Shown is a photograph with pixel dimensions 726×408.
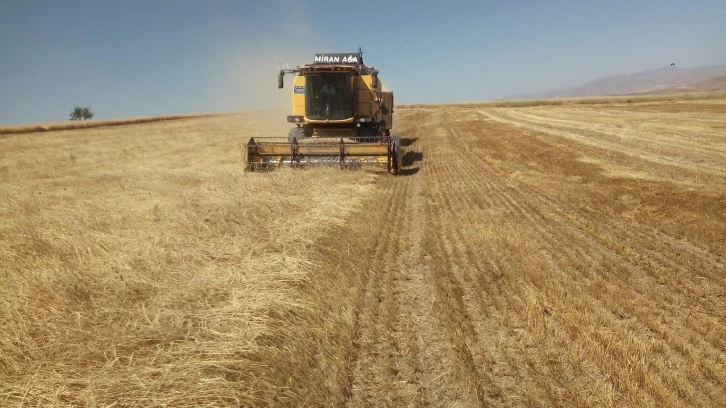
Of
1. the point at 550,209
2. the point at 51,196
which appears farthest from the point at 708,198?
the point at 51,196

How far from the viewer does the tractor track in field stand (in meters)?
3.18

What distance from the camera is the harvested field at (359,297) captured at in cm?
304

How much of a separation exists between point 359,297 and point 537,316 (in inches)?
69.3

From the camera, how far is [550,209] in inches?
337

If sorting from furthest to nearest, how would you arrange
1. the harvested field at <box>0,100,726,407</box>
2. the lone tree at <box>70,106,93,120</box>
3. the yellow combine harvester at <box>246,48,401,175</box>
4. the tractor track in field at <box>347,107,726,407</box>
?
the lone tree at <box>70,106,93,120</box> < the yellow combine harvester at <box>246,48,401,175</box> < the tractor track in field at <box>347,107,726,407</box> < the harvested field at <box>0,100,726,407</box>

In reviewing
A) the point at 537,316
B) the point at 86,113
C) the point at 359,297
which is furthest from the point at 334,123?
→ the point at 86,113

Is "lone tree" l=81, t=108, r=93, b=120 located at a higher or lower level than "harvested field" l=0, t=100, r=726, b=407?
higher

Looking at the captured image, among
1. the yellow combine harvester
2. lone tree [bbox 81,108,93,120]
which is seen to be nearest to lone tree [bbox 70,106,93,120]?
lone tree [bbox 81,108,93,120]

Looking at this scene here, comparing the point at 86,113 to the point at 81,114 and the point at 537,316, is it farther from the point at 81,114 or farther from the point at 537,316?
the point at 537,316

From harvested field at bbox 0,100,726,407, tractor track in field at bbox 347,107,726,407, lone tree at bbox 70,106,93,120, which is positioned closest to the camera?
harvested field at bbox 0,100,726,407

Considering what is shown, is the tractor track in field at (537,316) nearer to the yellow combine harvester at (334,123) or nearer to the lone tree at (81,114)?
the yellow combine harvester at (334,123)

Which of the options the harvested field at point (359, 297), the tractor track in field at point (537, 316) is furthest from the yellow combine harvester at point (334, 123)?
the tractor track in field at point (537, 316)

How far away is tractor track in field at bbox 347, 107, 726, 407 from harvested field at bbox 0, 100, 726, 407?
21mm

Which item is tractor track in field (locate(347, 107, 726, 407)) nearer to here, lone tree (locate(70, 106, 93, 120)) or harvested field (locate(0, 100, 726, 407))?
harvested field (locate(0, 100, 726, 407))
